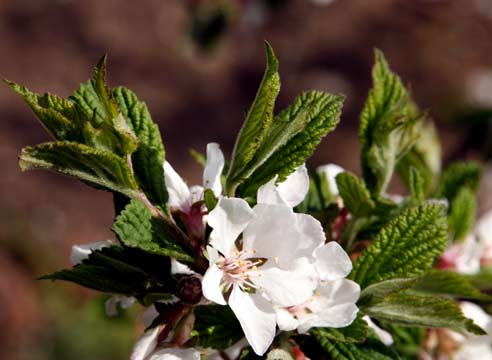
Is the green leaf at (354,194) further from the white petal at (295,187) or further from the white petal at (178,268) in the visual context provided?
the white petal at (178,268)

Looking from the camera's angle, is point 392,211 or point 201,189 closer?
point 201,189

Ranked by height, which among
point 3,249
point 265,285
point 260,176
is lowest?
point 3,249

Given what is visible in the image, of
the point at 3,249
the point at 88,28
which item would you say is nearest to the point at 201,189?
the point at 3,249

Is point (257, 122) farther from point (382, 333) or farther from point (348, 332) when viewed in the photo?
point (382, 333)

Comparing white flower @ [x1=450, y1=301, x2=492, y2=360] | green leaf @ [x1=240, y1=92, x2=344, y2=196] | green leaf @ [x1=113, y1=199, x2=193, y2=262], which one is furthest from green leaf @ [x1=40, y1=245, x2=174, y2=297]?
white flower @ [x1=450, y1=301, x2=492, y2=360]

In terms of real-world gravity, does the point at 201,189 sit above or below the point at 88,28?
above

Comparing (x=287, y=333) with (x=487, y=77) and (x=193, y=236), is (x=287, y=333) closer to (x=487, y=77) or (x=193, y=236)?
(x=193, y=236)

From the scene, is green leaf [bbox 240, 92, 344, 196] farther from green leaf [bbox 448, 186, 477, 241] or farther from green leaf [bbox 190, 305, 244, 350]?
green leaf [bbox 448, 186, 477, 241]
